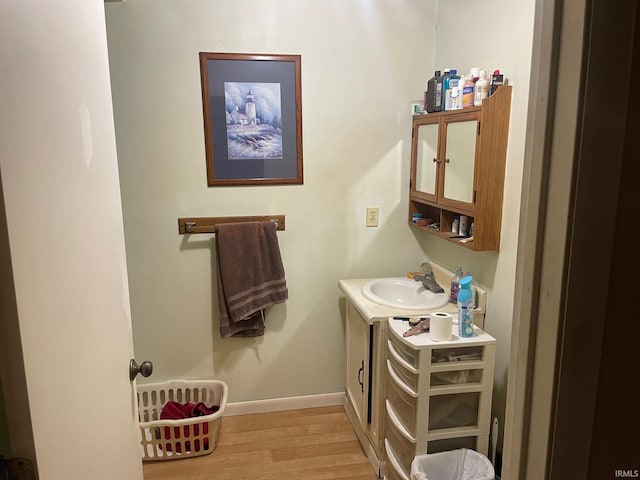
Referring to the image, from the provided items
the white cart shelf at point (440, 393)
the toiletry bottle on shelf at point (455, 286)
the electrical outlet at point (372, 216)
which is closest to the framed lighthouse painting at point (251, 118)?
the electrical outlet at point (372, 216)

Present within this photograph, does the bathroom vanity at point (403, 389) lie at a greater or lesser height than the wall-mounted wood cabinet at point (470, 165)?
lesser

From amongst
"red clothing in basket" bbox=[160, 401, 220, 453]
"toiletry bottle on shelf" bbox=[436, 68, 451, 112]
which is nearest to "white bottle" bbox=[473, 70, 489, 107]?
"toiletry bottle on shelf" bbox=[436, 68, 451, 112]

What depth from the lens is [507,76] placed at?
6.19 feet

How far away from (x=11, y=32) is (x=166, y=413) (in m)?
2.22

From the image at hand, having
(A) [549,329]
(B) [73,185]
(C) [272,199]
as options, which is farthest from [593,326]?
(C) [272,199]

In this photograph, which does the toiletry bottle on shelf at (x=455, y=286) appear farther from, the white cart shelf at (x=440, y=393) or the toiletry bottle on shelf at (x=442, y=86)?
the toiletry bottle on shelf at (x=442, y=86)

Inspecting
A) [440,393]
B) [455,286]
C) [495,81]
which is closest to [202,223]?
[455,286]

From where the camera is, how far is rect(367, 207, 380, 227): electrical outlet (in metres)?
2.67

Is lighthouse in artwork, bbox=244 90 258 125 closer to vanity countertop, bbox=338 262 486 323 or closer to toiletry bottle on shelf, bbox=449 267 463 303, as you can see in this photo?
vanity countertop, bbox=338 262 486 323

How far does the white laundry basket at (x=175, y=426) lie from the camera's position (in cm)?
235

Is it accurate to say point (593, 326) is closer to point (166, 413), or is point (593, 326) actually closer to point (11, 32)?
point (11, 32)

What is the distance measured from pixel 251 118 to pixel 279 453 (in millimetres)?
1741

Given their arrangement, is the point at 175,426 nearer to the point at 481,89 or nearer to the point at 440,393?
the point at 440,393

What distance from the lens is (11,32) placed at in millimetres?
642
